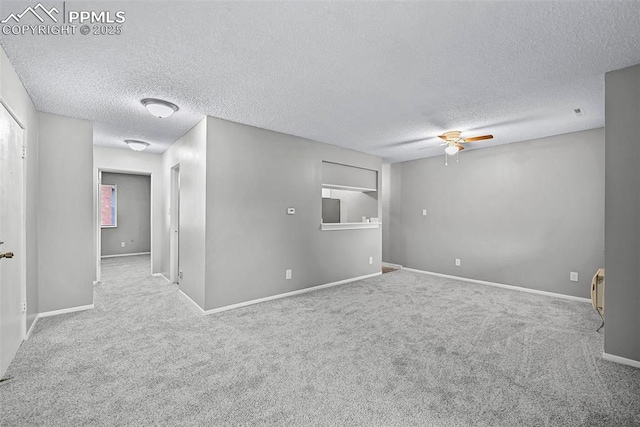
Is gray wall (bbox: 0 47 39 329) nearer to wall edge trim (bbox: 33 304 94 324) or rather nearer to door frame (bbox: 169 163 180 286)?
wall edge trim (bbox: 33 304 94 324)

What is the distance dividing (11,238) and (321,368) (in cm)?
271

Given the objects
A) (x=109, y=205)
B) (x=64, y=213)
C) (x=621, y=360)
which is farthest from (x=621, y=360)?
(x=109, y=205)

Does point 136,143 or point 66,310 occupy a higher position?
point 136,143

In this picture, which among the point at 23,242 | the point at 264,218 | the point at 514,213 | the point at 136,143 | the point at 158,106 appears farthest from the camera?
the point at 514,213

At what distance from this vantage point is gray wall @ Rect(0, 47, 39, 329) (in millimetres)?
2393

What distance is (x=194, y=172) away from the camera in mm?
3830

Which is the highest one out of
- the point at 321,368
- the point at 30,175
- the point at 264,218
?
the point at 30,175

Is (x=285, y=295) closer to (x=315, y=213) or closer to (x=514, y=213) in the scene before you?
(x=315, y=213)

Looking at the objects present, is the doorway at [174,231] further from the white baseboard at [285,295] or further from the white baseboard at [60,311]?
the white baseboard at [285,295]


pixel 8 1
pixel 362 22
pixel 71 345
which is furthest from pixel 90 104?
pixel 362 22

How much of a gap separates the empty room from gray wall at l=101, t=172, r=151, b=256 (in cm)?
309

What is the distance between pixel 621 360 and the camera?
2314 mm

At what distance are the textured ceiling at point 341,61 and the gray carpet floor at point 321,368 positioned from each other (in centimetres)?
236

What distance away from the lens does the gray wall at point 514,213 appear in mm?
4016
